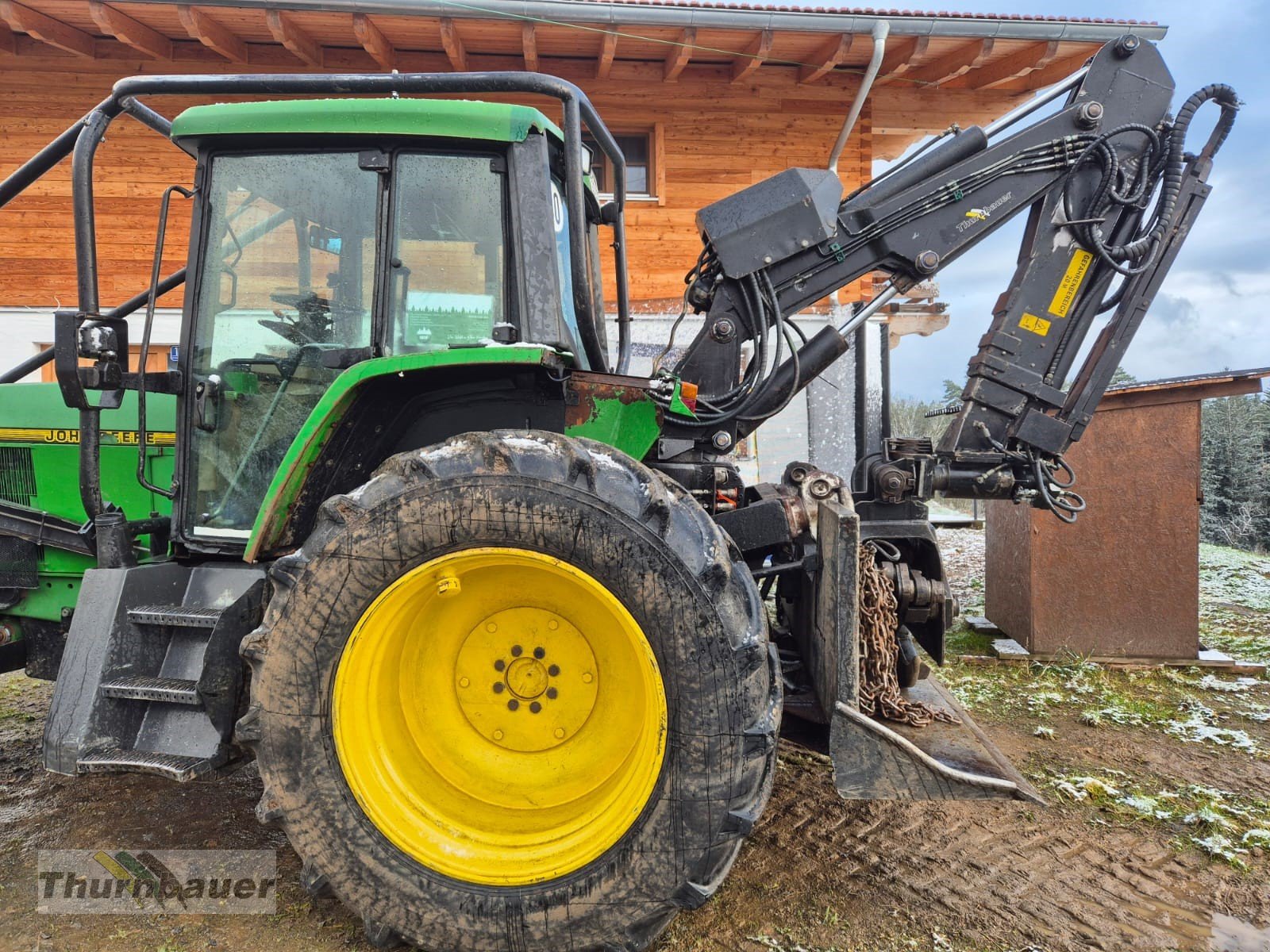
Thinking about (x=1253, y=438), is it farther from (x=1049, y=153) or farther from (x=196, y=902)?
(x=196, y=902)

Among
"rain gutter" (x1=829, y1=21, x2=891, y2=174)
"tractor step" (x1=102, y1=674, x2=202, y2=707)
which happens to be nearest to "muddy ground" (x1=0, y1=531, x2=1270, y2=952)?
"tractor step" (x1=102, y1=674, x2=202, y2=707)

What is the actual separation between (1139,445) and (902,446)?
2627 millimetres

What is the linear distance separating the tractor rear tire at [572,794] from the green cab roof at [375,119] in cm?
104

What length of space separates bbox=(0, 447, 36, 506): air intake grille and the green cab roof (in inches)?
67.8

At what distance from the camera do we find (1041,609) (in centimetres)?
496

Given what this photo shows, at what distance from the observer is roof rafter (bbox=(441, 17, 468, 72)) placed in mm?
6770

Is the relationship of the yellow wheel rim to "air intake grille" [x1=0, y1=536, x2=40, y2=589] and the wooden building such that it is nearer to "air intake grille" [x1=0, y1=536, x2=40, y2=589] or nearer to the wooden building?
"air intake grille" [x1=0, y1=536, x2=40, y2=589]

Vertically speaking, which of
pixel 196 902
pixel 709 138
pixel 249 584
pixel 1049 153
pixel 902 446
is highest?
pixel 709 138

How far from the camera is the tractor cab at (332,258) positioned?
7.94ft

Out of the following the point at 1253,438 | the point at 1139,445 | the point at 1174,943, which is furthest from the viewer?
the point at 1253,438

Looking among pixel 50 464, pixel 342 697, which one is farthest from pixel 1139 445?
pixel 50 464

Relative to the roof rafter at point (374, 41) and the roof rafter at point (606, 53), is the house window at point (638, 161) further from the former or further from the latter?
the roof rafter at point (374, 41)

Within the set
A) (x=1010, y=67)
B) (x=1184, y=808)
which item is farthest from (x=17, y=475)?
(x=1010, y=67)

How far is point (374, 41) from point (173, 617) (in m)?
6.30
